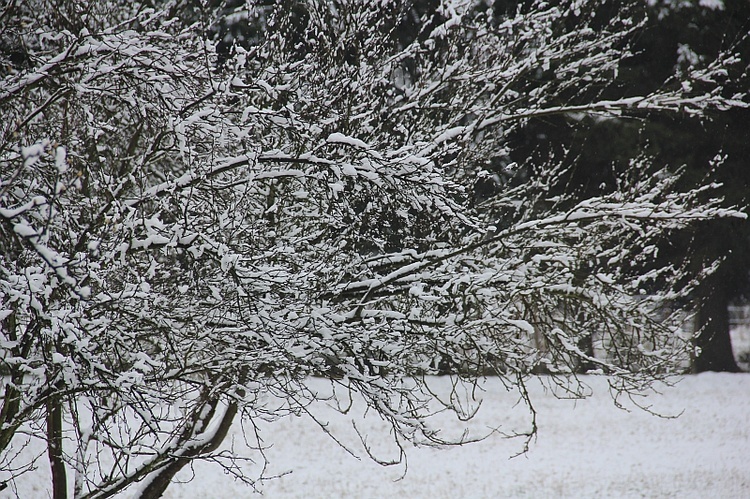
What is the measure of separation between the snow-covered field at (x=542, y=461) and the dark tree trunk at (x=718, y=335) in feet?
9.36

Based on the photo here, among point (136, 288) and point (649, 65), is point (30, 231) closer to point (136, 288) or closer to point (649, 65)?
point (136, 288)

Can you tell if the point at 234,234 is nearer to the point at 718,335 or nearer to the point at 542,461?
the point at 542,461

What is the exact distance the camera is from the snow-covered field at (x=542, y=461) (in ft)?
36.3

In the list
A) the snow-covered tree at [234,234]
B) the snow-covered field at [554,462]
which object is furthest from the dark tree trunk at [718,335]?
the snow-covered tree at [234,234]

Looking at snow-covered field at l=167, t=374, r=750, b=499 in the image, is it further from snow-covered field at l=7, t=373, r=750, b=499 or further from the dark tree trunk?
the dark tree trunk

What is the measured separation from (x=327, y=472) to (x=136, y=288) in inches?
371

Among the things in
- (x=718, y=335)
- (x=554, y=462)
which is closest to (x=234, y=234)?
(x=554, y=462)

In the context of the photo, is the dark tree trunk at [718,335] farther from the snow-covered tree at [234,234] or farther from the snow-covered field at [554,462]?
the snow-covered tree at [234,234]

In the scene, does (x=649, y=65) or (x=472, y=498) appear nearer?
(x=472, y=498)

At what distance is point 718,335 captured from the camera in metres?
20.1

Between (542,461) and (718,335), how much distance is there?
1011 cm

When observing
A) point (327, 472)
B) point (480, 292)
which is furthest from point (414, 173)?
point (327, 472)

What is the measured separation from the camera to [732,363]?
2047 centimetres

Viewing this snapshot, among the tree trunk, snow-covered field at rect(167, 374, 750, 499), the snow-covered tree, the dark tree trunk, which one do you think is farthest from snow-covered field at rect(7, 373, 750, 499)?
the tree trunk
